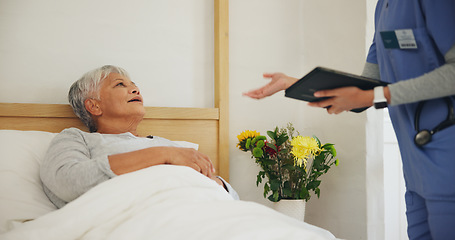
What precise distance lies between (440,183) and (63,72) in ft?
5.20

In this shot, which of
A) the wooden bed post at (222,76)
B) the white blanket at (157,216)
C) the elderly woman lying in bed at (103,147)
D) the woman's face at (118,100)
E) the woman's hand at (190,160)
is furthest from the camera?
the wooden bed post at (222,76)

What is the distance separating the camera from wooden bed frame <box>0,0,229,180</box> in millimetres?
1635

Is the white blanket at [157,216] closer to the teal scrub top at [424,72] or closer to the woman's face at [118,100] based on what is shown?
the teal scrub top at [424,72]

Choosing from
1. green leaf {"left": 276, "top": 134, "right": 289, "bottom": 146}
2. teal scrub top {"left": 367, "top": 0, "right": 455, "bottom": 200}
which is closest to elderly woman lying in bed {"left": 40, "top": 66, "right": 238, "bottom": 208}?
green leaf {"left": 276, "top": 134, "right": 289, "bottom": 146}

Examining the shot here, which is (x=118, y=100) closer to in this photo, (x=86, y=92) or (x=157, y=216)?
(x=86, y=92)

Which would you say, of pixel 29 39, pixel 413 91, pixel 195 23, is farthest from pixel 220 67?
pixel 413 91

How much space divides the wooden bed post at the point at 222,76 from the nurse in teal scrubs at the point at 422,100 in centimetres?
96

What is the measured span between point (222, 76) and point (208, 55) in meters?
0.17

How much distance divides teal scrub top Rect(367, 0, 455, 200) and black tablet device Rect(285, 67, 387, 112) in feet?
0.37

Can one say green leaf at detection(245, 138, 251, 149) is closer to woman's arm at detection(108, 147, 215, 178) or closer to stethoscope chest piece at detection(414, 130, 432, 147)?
woman's arm at detection(108, 147, 215, 178)

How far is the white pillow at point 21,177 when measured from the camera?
1.18m

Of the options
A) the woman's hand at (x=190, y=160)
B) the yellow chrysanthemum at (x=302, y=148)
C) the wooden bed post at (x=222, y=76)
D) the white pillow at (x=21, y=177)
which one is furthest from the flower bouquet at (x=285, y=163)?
the white pillow at (x=21, y=177)

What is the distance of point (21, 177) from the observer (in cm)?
129

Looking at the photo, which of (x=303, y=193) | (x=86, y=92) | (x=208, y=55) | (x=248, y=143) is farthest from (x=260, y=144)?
(x=86, y=92)
